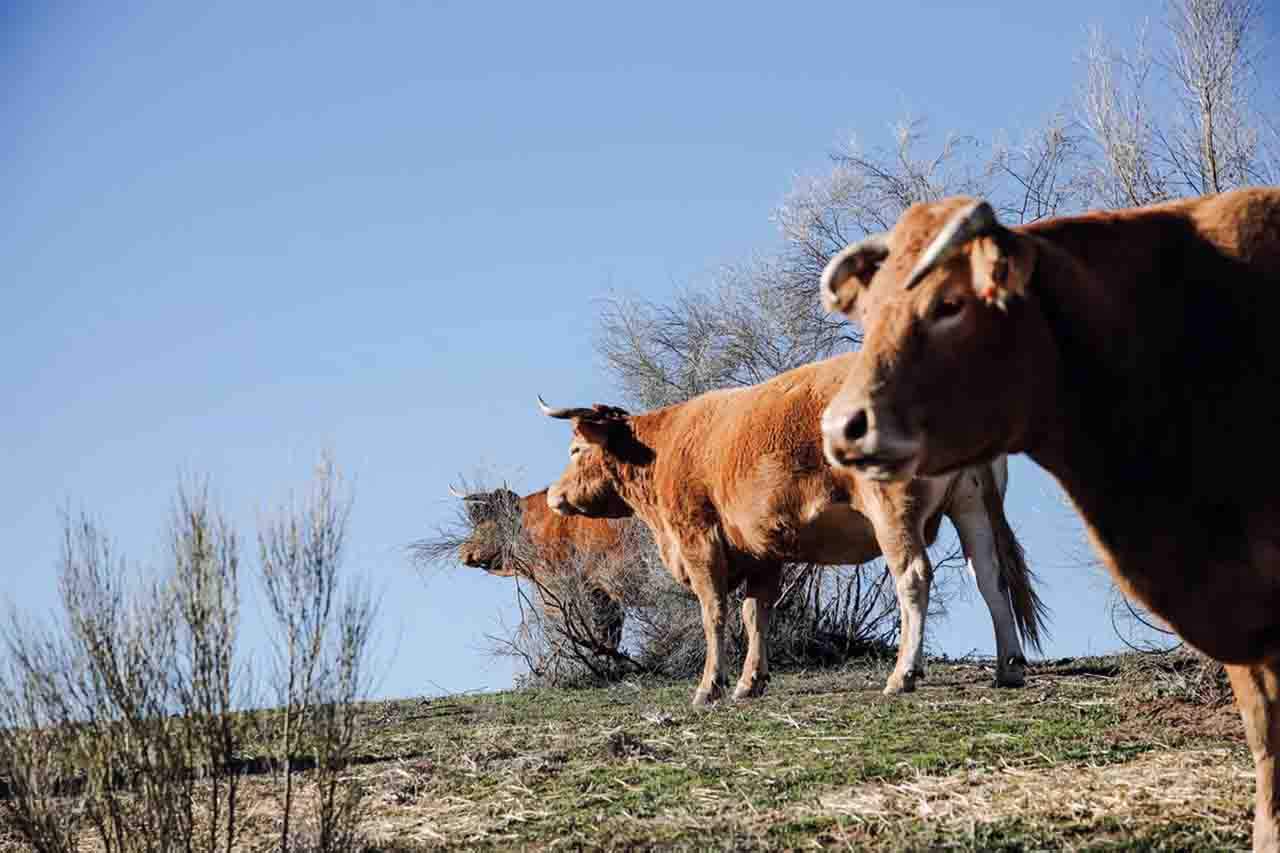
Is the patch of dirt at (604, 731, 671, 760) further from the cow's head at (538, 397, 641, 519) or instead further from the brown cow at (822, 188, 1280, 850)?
the cow's head at (538, 397, 641, 519)

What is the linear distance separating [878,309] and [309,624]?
2.85 meters

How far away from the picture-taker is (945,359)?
14.8ft

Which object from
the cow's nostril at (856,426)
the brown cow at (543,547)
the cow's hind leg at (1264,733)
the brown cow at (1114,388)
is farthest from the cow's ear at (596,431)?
the cow's nostril at (856,426)

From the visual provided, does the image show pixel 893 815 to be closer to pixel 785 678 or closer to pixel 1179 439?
pixel 1179 439

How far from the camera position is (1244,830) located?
5.92 m

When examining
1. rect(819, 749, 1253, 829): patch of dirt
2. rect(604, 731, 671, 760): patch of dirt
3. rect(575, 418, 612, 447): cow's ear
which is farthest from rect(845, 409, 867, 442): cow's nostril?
rect(575, 418, 612, 447): cow's ear

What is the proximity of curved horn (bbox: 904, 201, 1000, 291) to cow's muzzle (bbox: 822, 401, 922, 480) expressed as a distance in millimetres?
440

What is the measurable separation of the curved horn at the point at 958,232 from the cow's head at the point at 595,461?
10.1 metres

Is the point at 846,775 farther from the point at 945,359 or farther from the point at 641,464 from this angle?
the point at 641,464

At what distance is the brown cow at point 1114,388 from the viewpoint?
4.49 m

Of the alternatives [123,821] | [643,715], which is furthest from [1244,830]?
A: [643,715]

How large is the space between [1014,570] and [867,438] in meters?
8.89

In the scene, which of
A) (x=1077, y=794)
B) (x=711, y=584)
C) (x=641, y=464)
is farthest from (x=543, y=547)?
(x=1077, y=794)

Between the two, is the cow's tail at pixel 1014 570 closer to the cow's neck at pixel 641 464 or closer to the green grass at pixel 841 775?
the green grass at pixel 841 775
